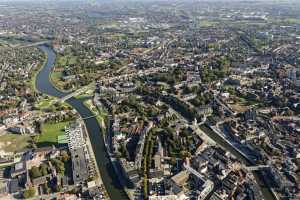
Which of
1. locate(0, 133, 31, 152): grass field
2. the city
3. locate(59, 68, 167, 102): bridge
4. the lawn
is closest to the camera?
the city

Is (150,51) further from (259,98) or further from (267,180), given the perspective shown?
(267,180)

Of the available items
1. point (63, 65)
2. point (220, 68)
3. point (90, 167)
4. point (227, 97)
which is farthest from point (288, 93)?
point (63, 65)

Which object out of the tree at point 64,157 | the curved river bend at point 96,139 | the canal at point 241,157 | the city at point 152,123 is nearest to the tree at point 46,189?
the city at point 152,123

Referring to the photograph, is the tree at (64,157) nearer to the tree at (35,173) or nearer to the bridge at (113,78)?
the tree at (35,173)

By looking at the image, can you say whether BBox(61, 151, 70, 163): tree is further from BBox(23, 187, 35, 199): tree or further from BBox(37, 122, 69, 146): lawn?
BBox(23, 187, 35, 199): tree

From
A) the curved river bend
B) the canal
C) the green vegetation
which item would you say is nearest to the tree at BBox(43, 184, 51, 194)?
the green vegetation
